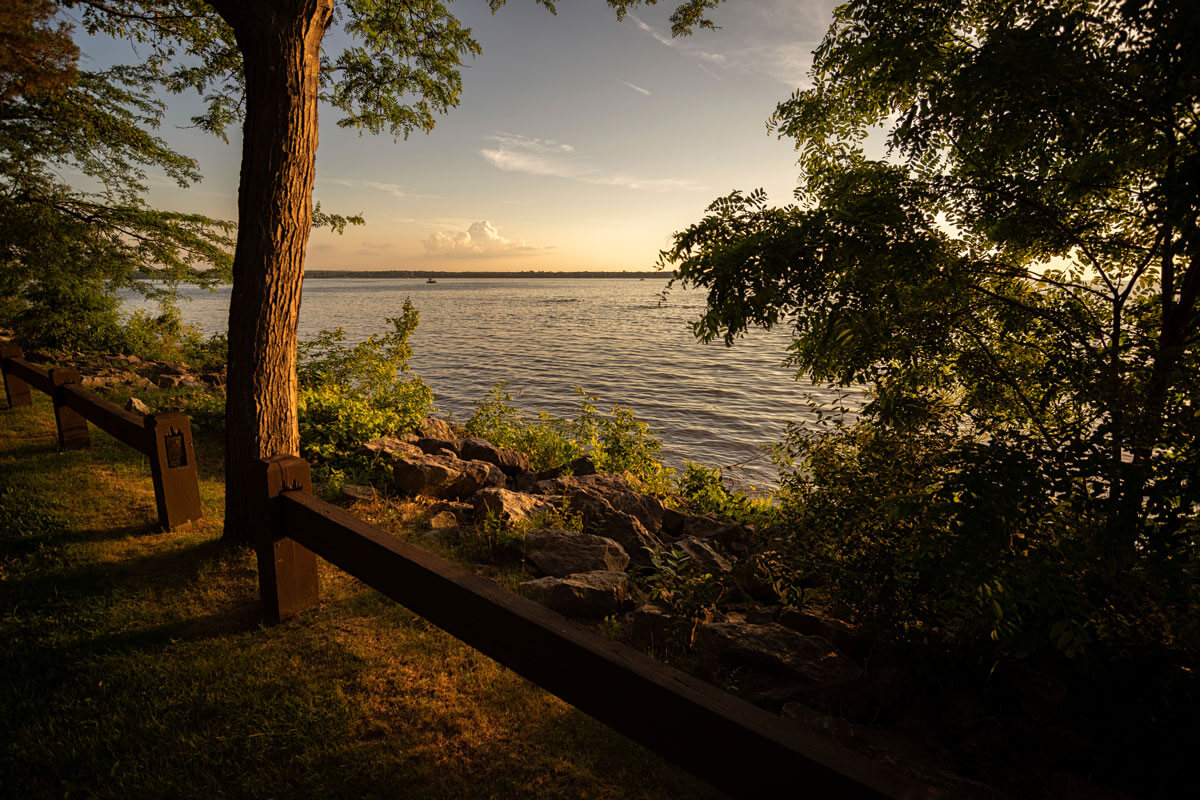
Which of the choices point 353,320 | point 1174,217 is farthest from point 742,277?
point 353,320

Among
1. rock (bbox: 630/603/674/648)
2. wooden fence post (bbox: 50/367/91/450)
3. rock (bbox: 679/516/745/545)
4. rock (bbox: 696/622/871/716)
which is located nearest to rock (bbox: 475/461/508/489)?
rock (bbox: 679/516/745/545)

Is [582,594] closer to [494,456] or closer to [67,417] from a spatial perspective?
[494,456]

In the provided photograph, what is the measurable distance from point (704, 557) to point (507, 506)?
2.33 metres

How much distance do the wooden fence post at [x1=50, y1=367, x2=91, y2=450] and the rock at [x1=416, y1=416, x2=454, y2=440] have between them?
4599 millimetres

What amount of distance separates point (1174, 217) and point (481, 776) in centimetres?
410

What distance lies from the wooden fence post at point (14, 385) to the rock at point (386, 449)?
5.87 meters

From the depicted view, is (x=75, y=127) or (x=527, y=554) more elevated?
(x=75, y=127)

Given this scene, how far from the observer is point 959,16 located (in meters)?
3.84

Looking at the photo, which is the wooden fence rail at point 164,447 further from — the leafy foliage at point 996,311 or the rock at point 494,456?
the leafy foliage at point 996,311

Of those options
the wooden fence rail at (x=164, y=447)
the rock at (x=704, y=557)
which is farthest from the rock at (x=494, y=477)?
the wooden fence rail at (x=164, y=447)

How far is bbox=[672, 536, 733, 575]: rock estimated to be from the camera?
5.57 m

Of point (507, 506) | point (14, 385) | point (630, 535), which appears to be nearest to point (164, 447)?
point (507, 506)

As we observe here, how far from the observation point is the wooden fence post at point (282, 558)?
3418 millimetres

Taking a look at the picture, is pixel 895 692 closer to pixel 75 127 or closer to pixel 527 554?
pixel 527 554
